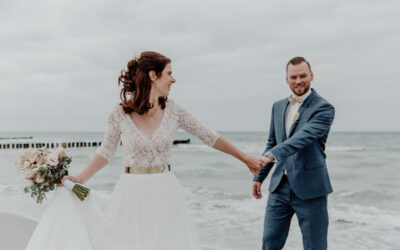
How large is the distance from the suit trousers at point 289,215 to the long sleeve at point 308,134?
289mm

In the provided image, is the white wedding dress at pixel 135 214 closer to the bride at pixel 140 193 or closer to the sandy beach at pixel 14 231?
the bride at pixel 140 193

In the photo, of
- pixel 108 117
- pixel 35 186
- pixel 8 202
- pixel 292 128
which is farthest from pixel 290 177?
pixel 8 202

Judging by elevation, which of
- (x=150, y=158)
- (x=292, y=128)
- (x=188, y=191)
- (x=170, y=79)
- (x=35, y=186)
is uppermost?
(x=170, y=79)

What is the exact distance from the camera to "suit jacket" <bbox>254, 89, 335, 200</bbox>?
10.1ft

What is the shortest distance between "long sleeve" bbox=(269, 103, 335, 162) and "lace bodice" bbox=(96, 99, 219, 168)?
732mm

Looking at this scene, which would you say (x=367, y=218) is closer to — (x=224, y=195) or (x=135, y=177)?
(x=224, y=195)

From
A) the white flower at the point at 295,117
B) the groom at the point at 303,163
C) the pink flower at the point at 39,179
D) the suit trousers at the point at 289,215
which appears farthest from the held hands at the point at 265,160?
the pink flower at the point at 39,179

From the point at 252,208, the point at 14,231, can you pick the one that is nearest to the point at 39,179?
the point at 14,231

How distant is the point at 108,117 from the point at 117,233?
782 mm

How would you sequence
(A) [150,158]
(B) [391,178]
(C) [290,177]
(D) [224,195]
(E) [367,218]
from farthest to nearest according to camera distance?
(B) [391,178]
(D) [224,195]
(E) [367,218]
(C) [290,177]
(A) [150,158]

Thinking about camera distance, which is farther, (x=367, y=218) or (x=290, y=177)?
(x=367, y=218)

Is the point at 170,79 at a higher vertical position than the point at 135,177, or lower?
higher

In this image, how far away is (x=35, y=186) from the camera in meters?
2.71

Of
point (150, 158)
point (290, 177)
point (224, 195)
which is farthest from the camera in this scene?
point (224, 195)
